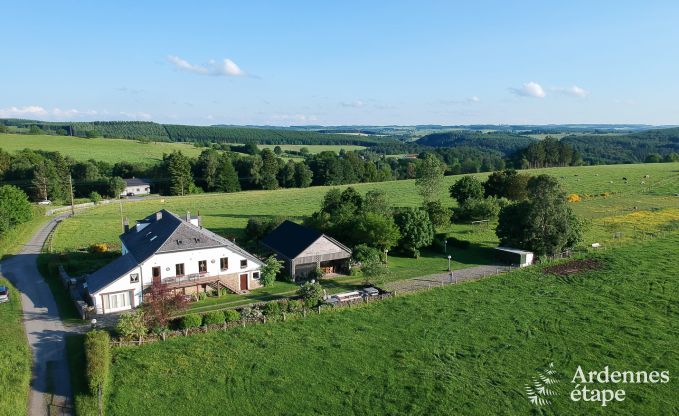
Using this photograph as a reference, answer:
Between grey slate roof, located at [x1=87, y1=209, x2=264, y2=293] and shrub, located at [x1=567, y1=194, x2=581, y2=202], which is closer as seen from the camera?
grey slate roof, located at [x1=87, y1=209, x2=264, y2=293]

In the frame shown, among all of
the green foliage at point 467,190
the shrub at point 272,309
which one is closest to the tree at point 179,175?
the green foliage at point 467,190

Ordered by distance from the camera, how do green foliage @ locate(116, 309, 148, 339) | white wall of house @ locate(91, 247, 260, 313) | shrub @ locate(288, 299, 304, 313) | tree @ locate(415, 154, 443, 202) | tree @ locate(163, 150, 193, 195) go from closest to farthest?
green foliage @ locate(116, 309, 148, 339)
shrub @ locate(288, 299, 304, 313)
white wall of house @ locate(91, 247, 260, 313)
tree @ locate(415, 154, 443, 202)
tree @ locate(163, 150, 193, 195)

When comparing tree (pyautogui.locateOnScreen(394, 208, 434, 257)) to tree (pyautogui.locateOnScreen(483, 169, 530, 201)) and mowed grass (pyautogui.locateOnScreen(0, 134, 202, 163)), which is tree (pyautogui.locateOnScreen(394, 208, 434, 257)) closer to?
tree (pyautogui.locateOnScreen(483, 169, 530, 201))

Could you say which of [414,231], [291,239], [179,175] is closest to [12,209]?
[291,239]

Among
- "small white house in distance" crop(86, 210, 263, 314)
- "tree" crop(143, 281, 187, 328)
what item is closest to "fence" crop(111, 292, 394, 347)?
"tree" crop(143, 281, 187, 328)

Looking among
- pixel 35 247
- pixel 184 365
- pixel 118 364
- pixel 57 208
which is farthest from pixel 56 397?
pixel 57 208

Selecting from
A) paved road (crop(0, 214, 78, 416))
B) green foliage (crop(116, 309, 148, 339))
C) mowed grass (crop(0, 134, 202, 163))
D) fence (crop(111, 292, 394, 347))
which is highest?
mowed grass (crop(0, 134, 202, 163))

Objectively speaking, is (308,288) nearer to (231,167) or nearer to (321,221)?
(321,221)
